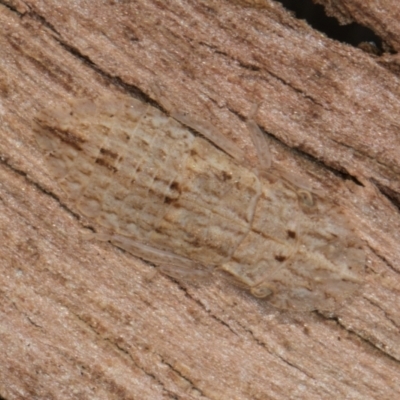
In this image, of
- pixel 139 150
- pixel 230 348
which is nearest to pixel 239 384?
pixel 230 348

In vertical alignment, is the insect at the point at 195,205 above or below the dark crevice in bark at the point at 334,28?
below

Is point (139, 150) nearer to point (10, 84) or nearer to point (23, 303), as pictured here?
point (10, 84)

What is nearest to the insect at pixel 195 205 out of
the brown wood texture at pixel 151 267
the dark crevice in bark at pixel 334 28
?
the brown wood texture at pixel 151 267

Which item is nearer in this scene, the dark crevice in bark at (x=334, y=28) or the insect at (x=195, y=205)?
the insect at (x=195, y=205)

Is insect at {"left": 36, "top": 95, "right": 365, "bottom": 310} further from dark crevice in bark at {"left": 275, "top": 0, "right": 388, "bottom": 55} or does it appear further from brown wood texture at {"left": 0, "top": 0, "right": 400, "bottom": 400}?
dark crevice in bark at {"left": 275, "top": 0, "right": 388, "bottom": 55}

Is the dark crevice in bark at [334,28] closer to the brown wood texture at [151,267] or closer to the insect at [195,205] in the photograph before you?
the brown wood texture at [151,267]

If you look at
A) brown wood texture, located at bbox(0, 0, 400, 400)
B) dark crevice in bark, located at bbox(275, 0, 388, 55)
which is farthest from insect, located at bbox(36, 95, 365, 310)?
dark crevice in bark, located at bbox(275, 0, 388, 55)
